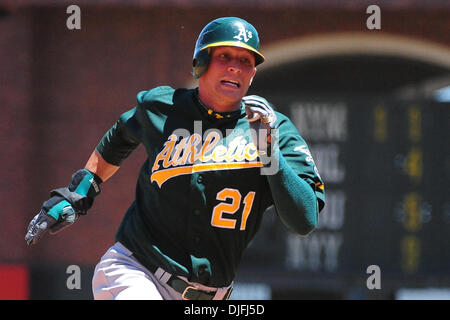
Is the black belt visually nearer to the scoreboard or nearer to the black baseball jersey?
the black baseball jersey

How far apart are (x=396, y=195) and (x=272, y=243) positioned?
1.14m

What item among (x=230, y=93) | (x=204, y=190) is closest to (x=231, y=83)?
(x=230, y=93)

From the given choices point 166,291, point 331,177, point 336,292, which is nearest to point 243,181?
point 166,291

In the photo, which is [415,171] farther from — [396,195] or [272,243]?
[272,243]

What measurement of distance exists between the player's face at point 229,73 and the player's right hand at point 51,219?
2.58 feet

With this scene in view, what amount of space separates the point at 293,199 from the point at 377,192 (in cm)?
411

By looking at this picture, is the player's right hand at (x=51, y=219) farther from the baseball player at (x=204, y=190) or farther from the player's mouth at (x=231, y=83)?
the player's mouth at (x=231, y=83)

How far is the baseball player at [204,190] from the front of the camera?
10.7 feet

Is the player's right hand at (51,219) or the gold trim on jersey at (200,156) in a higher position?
the gold trim on jersey at (200,156)

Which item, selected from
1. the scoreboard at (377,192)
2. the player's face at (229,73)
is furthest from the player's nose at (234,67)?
the scoreboard at (377,192)

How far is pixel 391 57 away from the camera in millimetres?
8555

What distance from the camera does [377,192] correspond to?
7027mm

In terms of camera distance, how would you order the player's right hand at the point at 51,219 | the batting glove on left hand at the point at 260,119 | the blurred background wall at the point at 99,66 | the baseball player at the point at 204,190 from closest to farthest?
the batting glove on left hand at the point at 260,119 < the baseball player at the point at 204,190 < the player's right hand at the point at 51,219 < the blurred background wall at the point at 99,66

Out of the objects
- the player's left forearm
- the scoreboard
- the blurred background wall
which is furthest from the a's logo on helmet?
the blurred background wall
